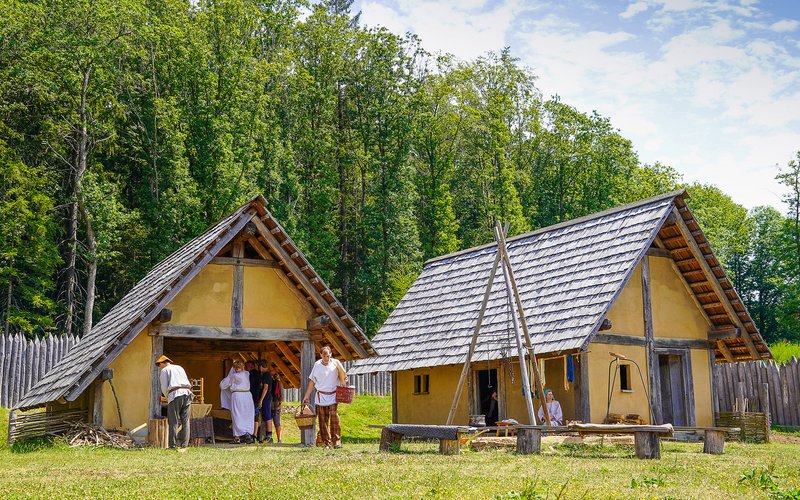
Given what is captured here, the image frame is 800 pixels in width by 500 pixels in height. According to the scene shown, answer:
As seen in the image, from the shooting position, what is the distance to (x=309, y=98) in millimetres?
48438

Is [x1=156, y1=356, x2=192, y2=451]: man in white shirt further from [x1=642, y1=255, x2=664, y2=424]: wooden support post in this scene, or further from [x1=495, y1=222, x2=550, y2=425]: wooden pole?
[x1=642, y1=255, x2=664, y2=424]: wooden support post

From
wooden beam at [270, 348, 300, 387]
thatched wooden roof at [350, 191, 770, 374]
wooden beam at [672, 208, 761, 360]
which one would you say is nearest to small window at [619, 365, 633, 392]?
thatched wooden roof at [350, 191, 770, 374]

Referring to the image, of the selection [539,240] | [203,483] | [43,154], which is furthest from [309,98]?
[203,483]

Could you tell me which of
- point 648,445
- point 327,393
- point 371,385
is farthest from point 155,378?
point 371,385

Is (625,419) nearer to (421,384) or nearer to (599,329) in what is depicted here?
(599,329)

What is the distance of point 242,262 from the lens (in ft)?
65.0

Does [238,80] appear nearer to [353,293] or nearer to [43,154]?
[43,154]

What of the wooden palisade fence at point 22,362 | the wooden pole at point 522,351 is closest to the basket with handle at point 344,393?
the wooden pole at point 522,351

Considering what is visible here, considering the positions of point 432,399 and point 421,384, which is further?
point 421,384

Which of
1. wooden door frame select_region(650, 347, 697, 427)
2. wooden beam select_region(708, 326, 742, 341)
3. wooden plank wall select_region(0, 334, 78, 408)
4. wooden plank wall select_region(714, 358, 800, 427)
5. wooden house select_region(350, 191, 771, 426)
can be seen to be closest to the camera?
wooden house select_region(350, 191, 771, 426)

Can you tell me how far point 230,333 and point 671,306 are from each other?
34.9ft

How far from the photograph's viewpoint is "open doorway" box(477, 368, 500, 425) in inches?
961

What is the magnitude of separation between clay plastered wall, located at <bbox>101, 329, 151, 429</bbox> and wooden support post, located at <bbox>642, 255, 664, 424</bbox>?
11.1 meters

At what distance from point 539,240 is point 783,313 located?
29.6m
